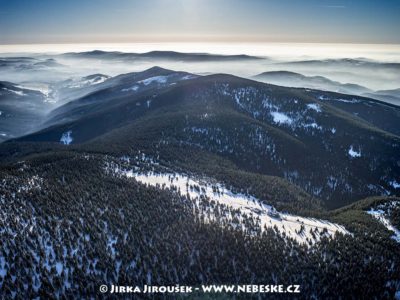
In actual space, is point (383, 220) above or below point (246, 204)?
below

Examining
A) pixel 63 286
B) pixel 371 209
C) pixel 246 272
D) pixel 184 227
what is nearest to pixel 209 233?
pixel 184 227

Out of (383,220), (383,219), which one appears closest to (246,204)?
(383,220)

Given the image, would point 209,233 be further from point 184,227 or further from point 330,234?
point 330,234

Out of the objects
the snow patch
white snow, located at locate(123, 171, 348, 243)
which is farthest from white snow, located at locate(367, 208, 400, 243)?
white snow, located at locate(123, 171, 348, 243)

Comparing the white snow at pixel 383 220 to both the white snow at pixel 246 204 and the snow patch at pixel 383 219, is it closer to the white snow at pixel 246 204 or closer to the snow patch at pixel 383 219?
the snow patch at pixel 383 219

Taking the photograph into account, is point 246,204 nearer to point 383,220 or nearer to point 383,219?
point 383,220
